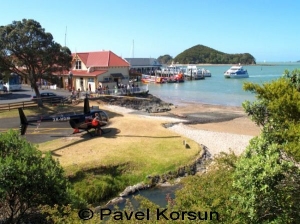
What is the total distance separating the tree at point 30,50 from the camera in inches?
1310

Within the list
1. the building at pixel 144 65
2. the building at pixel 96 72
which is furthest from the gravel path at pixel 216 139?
the building at pixel 144 65

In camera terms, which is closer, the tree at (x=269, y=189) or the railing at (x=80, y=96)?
the tree at (x=269, y=189)

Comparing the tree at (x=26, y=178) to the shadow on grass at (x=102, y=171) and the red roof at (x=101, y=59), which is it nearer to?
the shadow on grass at (x=102, y=171)

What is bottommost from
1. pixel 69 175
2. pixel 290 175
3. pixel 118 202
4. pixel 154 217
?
pixel 118 202

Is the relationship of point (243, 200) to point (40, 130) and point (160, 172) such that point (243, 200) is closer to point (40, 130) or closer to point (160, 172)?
point (160, 172)

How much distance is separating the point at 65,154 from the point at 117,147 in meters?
3.65

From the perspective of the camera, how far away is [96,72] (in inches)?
1903

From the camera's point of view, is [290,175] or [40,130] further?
[40,130]

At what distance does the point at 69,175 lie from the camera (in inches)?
679

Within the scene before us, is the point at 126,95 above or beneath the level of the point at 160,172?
above

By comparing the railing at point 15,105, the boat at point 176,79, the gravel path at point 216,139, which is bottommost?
the gravel path at point 216,139

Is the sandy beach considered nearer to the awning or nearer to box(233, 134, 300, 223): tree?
the awning

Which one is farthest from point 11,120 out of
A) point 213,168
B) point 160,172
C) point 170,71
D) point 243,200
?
point 170,71

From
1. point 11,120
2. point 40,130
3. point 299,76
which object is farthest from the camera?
point 11,120
